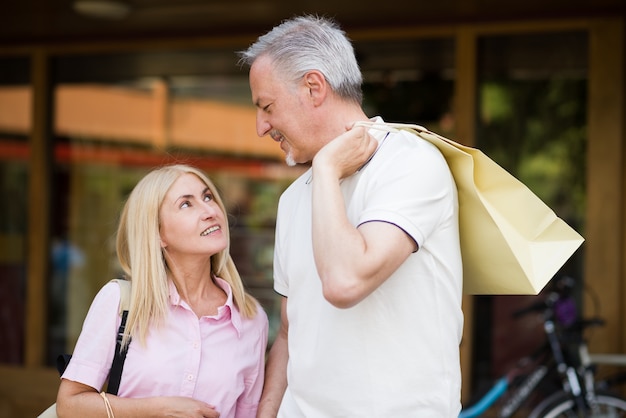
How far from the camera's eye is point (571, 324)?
468cm

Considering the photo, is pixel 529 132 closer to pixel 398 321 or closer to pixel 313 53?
pixel 313 53

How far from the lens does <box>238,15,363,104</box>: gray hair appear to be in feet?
6.70

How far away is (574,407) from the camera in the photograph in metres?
4.60

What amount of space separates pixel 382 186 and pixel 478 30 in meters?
3.61

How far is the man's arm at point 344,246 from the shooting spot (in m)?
1.77

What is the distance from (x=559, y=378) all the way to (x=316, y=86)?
10.5 ft

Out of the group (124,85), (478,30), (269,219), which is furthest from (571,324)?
(124,85)

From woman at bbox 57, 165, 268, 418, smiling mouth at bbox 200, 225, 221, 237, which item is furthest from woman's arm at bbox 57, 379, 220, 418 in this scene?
smiling mouth at bbox 200, 225, 221, 237

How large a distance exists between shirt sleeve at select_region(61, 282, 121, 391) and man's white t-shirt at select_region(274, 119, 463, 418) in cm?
54

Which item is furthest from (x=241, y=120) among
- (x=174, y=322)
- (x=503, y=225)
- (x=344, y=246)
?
(x=344, y=246)

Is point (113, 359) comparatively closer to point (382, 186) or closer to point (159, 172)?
point (159, 172)

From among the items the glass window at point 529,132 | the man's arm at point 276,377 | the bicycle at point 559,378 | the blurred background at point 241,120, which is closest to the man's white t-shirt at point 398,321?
the man's arm at point 276,377

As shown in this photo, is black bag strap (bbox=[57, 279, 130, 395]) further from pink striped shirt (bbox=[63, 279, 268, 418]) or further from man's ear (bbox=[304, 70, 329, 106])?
man's ear (bbox=[304, 70, 329, 106])

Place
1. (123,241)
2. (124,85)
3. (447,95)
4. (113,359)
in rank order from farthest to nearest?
(124,85) < (447,95) < (123,241) < (113,359)
